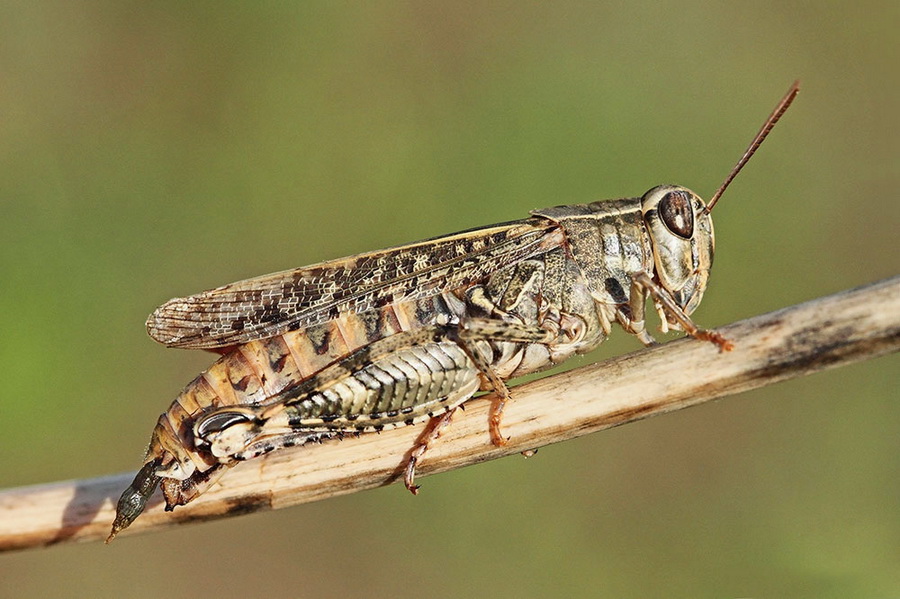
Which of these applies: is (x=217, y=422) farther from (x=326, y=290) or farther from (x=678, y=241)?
(x=678, y=241)

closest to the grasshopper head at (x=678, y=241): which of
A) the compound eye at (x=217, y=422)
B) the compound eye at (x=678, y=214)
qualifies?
the compound eye at (x=678, y=214)

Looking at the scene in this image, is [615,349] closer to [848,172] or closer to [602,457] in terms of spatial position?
[602,457]

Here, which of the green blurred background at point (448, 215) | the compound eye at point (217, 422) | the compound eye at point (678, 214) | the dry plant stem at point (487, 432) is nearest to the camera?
the dry plant stem at point (487, 432)

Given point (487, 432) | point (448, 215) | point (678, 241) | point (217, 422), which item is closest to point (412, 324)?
point (487, 432)

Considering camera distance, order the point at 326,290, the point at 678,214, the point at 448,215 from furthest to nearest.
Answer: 1. the point at 448,215
2. the point at 678,214
3. the point at 326,290

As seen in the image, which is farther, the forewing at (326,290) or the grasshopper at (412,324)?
the forewing at (326,290)

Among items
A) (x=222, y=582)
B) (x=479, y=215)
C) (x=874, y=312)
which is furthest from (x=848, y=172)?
(x=222, y=582)

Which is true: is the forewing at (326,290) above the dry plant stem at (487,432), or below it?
above

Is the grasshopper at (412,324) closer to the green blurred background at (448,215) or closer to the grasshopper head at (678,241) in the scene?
the grasshopper head at (678,241)
